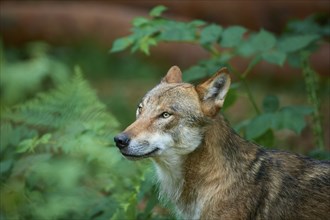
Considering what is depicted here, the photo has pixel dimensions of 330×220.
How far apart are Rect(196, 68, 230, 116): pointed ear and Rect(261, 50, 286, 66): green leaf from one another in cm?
122

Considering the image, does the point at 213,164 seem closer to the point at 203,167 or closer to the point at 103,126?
the point at 203,167

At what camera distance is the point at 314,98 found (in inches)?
268

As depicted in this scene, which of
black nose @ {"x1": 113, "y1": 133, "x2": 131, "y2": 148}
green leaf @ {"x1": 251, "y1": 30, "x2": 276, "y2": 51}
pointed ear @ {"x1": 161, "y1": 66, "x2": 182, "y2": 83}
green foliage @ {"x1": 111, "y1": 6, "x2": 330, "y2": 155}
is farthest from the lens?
green leaf @ {"x1": 251, "y1": 30, "x2": 276, "y2": 51}

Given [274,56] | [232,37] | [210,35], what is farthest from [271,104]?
[210,35]

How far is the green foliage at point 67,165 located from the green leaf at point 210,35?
101cm

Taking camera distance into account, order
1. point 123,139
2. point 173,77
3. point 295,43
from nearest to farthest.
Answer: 1. point 123,139
2. point 173,77
3. point 295,43

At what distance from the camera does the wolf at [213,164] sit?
5.05 metres

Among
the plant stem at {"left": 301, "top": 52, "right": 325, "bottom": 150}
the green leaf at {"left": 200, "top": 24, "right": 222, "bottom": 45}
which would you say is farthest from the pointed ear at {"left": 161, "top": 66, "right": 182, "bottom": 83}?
the plant stem at {"left": 301, "top": 52, "right": 325, "bottom": 150}

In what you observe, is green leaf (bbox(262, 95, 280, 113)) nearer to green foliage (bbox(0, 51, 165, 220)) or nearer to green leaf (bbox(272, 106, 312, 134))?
green leaf (bbox(272, 106, 312, 134))

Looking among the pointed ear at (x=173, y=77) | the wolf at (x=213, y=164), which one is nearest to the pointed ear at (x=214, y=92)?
the wolf at (x=213, y=164)

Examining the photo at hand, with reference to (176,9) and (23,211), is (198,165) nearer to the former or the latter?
(23,211)

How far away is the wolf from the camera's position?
16.6 feet

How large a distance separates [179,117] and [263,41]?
1.58m

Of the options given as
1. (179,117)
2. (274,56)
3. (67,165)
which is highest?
(274,56)
